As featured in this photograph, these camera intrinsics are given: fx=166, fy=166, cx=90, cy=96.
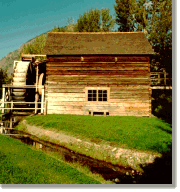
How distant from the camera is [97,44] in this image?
13828 millimetres

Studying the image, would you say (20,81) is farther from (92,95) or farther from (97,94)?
A: (97,94)

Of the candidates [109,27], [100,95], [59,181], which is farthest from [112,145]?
[109,27]

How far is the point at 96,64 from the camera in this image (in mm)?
12922

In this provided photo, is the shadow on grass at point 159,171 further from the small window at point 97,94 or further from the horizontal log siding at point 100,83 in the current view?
the small window at point 97,94

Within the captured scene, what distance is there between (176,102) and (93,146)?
11.8ft

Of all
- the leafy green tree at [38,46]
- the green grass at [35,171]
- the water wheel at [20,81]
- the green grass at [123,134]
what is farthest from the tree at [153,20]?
the leafy green tree at [38,46]

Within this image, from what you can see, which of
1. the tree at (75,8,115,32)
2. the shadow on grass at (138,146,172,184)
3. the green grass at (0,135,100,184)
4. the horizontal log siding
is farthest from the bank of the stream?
the tree at (75,8,115,32)

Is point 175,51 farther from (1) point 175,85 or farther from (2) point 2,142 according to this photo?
(2) point 2,142

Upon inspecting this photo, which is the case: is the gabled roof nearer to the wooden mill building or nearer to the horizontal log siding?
the wooden mill building

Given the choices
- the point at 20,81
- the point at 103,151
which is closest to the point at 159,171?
the point at 103,151

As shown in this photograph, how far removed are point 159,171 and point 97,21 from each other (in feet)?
67.9

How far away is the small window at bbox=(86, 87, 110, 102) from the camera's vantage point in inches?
504

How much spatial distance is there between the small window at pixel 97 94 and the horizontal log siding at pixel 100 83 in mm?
318

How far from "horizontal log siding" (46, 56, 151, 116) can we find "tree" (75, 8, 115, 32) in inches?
368
